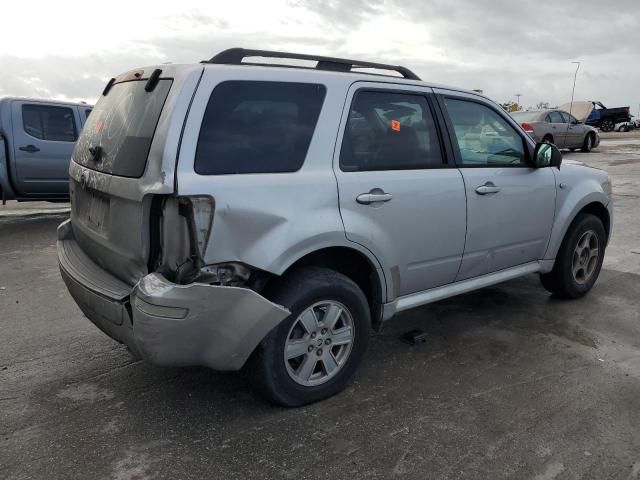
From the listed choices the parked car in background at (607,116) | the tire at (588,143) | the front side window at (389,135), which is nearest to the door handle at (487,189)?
the front side window at (389,135)

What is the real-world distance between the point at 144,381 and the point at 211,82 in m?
1.83

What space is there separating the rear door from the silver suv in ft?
17.3

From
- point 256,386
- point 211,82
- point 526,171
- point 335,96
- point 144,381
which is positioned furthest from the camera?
point 526,171

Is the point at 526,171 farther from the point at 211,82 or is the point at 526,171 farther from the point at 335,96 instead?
the point at 211,82

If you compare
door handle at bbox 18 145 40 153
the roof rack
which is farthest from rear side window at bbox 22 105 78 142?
the roof rack

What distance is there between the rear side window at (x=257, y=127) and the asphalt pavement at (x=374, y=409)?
4.45 feet

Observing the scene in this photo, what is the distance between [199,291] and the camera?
2.57m

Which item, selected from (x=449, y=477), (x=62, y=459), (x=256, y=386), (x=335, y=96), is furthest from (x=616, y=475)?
(x=62, y=459)

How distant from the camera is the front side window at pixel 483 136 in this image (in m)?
3.85

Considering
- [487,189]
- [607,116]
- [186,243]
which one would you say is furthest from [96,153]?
[607,116]

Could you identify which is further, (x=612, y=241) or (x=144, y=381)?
(x=612, y=241)

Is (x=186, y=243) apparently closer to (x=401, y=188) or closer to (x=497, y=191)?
(x=401, y=188)

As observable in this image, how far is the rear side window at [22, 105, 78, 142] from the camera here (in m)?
8.24

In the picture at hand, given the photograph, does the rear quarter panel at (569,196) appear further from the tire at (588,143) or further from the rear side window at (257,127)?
the tire at (588,143)
